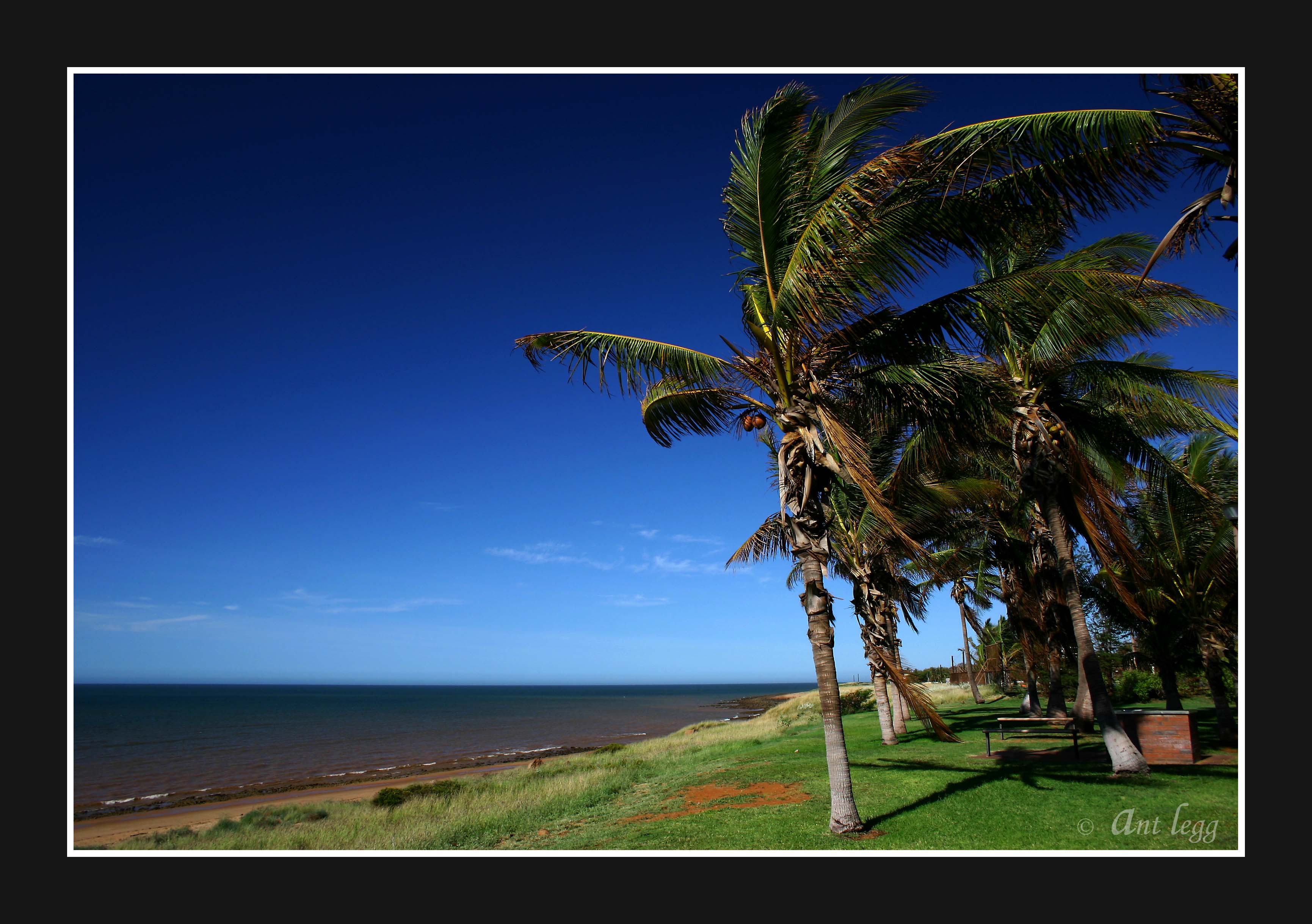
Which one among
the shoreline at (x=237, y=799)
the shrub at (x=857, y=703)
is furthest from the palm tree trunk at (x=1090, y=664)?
the shrub at (x=857, y=703)

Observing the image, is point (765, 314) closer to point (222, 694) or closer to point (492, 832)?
point (492, 832)

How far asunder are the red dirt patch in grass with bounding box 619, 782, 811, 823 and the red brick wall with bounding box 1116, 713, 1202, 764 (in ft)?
16.3

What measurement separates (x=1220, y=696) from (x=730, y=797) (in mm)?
9786

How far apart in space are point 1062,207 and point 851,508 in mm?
9767

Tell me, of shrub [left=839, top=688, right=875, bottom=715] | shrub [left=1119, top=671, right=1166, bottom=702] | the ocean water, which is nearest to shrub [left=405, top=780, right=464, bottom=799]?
the ocean water

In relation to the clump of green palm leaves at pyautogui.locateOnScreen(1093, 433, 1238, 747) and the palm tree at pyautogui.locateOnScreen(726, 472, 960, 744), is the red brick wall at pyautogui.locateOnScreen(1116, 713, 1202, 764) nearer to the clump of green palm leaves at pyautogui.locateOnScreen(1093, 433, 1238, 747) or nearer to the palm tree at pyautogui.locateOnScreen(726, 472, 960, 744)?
the clump of green palm leaves at pyautogui.locateOnScreen(1093, 433, 1238, 747)

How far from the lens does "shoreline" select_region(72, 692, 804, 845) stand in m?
17.1

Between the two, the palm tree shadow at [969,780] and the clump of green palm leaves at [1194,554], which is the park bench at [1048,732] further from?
the clump of green palm leaves at [1194,554]

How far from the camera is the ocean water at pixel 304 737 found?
2689 centimetres

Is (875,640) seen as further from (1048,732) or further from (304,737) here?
(304,737)

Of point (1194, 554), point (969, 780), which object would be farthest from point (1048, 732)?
point (1194, 554)

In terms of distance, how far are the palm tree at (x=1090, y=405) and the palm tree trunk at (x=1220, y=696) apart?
4.29 metres

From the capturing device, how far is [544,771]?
68.8 ft

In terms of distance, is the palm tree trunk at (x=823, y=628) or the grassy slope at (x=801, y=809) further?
the palm tree trunk at (x=823, y=628)
